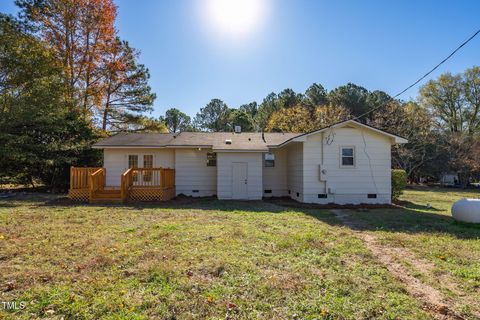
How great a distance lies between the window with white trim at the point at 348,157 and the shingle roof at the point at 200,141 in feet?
11.4

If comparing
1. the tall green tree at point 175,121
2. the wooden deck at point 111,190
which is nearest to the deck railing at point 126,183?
the wooden deck at point 111,190

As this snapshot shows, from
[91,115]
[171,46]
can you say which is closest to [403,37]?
[171,46]

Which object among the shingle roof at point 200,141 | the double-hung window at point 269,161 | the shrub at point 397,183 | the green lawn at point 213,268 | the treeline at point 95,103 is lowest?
the green lawn at point 213,268

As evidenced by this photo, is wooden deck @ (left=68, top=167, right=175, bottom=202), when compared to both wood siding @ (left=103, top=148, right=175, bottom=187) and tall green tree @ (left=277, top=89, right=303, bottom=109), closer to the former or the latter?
wood siding @ (left=103, top=148, right=175, bottom=187)

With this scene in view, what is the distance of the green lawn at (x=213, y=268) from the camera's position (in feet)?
10.8

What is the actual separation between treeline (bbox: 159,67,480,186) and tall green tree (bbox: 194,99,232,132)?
3031 millimetres

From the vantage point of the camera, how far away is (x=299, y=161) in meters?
13.5

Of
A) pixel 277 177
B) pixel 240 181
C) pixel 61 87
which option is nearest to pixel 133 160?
pixel 240 181

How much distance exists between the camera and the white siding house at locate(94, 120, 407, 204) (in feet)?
42.2

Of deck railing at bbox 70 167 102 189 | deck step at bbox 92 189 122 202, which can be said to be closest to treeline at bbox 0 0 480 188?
deck railing at bbox 70 167 102 189

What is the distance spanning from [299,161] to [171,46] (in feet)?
27.4

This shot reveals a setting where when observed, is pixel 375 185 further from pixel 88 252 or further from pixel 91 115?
pixel 91 115

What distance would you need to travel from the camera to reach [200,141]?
Result: 15.8m

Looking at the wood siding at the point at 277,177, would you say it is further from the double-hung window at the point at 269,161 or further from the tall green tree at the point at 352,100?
the tall green tree at the point at 352,100
